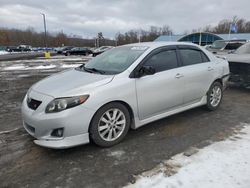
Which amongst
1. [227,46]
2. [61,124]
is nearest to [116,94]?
[61,124]

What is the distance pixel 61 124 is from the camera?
2.96 m

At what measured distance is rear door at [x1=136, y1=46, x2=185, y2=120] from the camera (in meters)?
3.65

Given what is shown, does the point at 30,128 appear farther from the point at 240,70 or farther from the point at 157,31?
the point at 157,31

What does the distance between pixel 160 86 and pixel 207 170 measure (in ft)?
5.18

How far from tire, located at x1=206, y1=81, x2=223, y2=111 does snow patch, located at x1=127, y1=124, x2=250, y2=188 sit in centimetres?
167

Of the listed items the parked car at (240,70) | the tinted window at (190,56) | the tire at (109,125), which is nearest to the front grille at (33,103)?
the tire at (109,125)

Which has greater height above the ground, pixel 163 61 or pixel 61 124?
pixel 163 61

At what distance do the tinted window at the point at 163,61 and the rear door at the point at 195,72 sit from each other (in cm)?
22

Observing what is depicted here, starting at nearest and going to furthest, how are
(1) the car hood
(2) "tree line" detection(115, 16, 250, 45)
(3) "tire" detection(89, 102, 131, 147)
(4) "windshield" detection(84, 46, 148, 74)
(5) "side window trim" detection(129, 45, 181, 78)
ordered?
1. (1) the car hood
2. (3) "tire" detection(89, 102, 131, 147)
3. (5) "side window trim" detection(129, 45, 181, 78)
4. (4) "windshield" detection(84, 46, 148, 74)
5. (2) "tree line" detection(115, 16, 250, 45)

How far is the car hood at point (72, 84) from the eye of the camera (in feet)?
10.2

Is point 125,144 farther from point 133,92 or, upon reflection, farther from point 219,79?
point 219,79

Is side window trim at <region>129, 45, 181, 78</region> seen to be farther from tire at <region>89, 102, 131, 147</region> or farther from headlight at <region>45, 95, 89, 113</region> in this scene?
headlight at <region>45, 95, 89, 113</region>

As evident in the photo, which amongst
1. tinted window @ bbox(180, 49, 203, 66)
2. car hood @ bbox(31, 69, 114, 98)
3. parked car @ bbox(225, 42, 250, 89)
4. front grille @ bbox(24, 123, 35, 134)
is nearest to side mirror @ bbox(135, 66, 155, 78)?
car hood @ bbox(31, 69, 114, 98)

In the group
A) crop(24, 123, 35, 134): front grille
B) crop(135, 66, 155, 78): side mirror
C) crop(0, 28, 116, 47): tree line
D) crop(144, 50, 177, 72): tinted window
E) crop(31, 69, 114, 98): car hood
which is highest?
crop(0, 28, 116, 47): tree line
